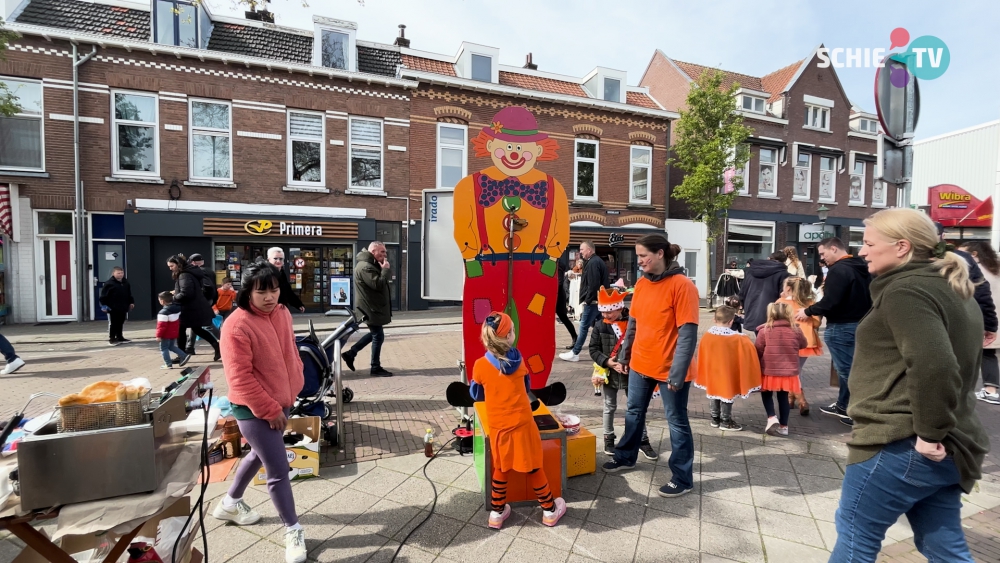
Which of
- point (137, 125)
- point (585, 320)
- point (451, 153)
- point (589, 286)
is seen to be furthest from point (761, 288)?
point (137, 125)

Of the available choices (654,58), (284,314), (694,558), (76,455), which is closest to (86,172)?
(284,314)

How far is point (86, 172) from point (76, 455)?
13742 millimetres

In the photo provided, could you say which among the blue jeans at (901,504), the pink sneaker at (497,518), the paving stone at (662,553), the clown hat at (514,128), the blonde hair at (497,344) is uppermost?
the clown hat at (514,128)

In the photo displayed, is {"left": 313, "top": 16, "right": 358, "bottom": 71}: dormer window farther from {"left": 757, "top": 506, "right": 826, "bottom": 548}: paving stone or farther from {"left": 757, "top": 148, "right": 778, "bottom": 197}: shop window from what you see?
{"left": 757, "top": 148, "right": 778, "bottom": 197}: shop window

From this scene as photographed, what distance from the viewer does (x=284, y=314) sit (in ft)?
10.1

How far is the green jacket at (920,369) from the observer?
1737 mm

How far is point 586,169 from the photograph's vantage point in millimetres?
17797

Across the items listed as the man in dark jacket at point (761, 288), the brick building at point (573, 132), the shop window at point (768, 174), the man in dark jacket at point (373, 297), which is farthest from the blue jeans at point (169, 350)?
the shop window at point (768, 174)

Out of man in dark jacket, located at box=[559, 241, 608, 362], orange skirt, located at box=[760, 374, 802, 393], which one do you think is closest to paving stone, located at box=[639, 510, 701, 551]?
orange skirt, located at box=[760, 374, 802, 393]

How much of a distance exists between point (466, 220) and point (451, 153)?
12265 mm

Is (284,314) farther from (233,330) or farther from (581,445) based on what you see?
(581,445)

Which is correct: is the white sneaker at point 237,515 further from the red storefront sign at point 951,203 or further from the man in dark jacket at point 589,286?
the red storefront sign at point 951,203

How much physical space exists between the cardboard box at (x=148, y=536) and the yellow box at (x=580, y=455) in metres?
2.35

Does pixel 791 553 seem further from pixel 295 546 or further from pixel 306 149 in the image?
pixel 306 149
